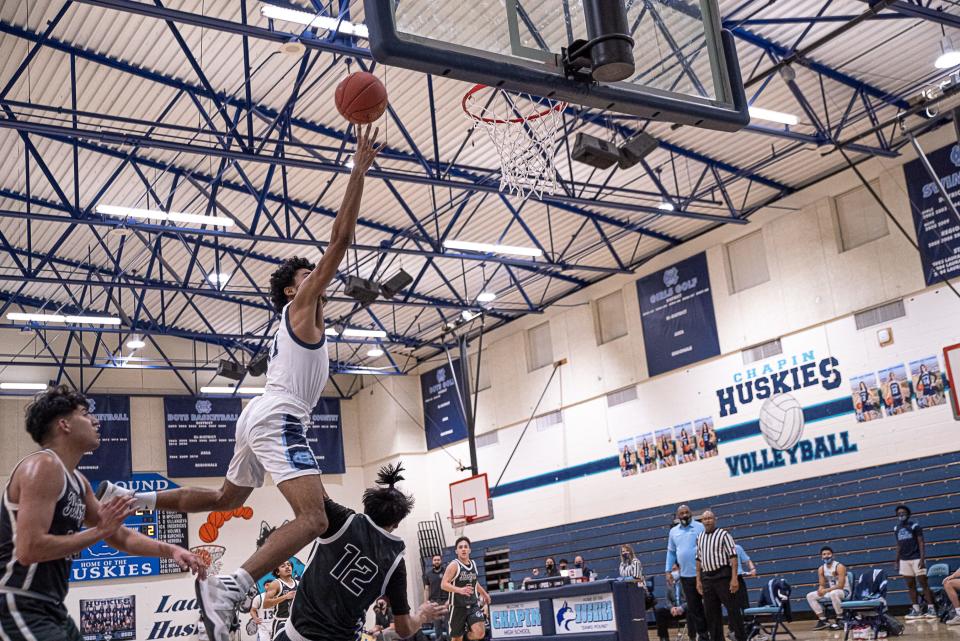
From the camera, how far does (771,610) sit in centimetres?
1407

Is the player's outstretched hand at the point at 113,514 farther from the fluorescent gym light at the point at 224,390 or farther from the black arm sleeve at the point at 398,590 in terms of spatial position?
the fluorescent gym light at the point at 224,390

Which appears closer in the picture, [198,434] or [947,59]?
[947,59]

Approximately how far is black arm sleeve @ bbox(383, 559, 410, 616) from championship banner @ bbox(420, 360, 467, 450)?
19.7 metres

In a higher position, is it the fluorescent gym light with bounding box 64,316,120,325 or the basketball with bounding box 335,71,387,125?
the fluorescent gym light with bounding box 64,316,120,325

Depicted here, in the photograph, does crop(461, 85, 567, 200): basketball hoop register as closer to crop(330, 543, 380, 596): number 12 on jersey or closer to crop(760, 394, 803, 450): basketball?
crop(760, 394, 803, 450): basketball

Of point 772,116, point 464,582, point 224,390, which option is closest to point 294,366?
point 464,582

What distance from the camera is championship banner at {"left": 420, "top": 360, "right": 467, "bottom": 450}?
25328 millimetres

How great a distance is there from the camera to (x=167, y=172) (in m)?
18.2

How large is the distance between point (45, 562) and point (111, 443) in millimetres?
21455

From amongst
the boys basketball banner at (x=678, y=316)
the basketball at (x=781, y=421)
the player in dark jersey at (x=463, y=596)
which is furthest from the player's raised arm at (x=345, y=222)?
the boys basketball banner at (x=678, y=316)

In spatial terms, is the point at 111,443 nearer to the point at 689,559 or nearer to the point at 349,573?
the point at 689,559

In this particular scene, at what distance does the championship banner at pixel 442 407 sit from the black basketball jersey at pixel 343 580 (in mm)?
19984

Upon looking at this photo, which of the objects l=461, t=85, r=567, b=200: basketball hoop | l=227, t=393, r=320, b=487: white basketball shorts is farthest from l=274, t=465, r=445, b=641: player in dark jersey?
l=461, t=85, r=567, b=200: basketball hoop

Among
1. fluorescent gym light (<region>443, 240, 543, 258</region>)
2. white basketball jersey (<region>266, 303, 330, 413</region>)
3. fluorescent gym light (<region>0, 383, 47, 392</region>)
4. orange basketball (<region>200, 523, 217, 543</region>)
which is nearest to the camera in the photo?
white basketball jersey (<region>266, 303, 330, 413</region>)
